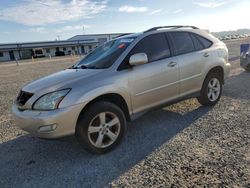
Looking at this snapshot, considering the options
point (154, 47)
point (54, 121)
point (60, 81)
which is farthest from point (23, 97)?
point (154, 47)

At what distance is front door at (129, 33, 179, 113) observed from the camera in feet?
13.5

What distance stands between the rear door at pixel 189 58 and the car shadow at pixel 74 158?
70cm

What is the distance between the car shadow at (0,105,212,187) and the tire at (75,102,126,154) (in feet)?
0.54

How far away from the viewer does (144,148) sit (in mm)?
3900

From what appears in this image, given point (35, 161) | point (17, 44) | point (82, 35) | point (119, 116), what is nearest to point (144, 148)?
point (119, 116)

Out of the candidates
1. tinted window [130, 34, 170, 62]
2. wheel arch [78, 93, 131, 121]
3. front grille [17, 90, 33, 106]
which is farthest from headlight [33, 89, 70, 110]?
tinted window [130, 34, 170, 62]

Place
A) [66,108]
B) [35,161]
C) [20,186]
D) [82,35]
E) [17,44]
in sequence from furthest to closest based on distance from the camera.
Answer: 1. [82,35]
2. [17,44]
3. [35,161]
4. [66,108]
5. [20,186]

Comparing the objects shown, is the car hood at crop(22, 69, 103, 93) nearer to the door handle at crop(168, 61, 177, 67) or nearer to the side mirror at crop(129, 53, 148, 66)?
the side mirror at crop(129, 53, 148, 66)

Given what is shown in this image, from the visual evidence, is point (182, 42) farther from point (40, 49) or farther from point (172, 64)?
point (40, 49)

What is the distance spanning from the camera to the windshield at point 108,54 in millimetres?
4180

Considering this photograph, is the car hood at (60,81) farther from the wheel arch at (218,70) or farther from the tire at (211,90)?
the wheel arch at (218,70)

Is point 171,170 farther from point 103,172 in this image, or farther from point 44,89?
point 44,89

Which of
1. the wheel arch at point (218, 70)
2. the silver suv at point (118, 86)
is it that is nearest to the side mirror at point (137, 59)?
the silver suv at point (118, 86)

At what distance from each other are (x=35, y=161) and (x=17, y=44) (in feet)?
224
